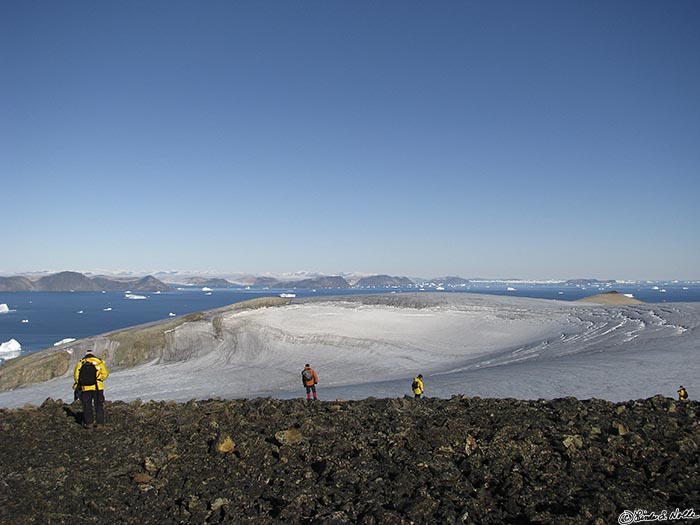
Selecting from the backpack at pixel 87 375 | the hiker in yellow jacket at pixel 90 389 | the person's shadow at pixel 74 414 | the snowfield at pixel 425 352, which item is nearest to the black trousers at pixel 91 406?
the hiker in yellow jacket at pixel 90 389

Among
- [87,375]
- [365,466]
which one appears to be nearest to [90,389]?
[87,375]

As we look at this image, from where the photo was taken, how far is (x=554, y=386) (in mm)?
15156

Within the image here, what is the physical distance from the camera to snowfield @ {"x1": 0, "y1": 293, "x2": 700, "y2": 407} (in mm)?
16359

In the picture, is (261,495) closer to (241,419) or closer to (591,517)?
(241,419)

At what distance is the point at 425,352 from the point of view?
27.6 meters

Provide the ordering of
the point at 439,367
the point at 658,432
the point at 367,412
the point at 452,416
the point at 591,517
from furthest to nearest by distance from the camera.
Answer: the point at 439,367
the point at 367,412
the point at 452,416
the point at 658,432
the point at 591,517

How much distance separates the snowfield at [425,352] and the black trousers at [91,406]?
7.46 meters

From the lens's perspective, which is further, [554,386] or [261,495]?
[554,386]

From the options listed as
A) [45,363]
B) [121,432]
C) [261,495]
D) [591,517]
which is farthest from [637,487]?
[45,363]

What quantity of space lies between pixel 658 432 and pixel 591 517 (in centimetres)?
304

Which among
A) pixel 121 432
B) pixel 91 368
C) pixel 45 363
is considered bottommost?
pixel 45 363

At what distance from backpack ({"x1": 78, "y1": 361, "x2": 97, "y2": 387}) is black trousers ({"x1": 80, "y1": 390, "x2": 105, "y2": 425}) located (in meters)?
0.16

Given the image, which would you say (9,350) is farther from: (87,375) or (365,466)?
(365,466)

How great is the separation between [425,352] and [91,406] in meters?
20.3
